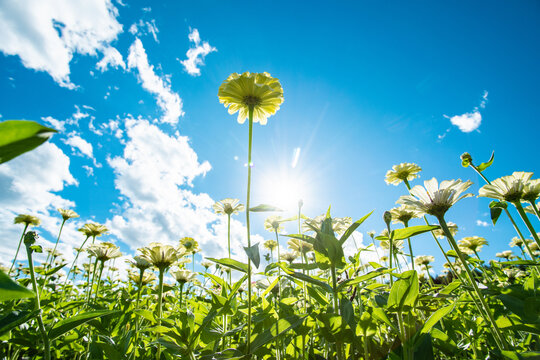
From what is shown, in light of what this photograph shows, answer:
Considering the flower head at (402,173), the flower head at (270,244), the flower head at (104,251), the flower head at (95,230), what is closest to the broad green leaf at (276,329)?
the flower head at (104,251)

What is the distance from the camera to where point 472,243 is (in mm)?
3357

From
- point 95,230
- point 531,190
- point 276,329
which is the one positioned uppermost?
point 95,230

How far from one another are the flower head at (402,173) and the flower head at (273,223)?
5.07 ft

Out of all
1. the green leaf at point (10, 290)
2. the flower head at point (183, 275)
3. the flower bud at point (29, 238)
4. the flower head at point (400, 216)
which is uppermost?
the flower head at point (400, 216)

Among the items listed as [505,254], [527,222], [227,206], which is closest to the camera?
[527,222]

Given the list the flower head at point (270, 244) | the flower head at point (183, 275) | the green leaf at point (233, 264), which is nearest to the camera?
the green leaf at point (233, 264)

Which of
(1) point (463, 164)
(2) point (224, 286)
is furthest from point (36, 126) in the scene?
(1) point (463, 164)

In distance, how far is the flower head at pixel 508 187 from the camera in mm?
1712

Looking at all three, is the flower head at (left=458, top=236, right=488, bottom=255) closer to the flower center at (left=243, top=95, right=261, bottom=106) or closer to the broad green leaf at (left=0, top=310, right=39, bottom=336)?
the flower center at (left=243, top=95, right=261, bottom=106)

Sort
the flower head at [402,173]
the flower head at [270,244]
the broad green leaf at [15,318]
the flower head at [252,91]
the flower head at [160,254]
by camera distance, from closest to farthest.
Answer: the broad green leaf at [15,318]
the flower head at [252,91]
the flower head at [160,254]
the flower head at [402,173]
the flower head at [270,244]

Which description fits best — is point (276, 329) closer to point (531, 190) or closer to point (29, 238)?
point (29, 238)

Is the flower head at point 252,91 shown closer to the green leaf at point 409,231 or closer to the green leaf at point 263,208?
the green leaf at point 263,208

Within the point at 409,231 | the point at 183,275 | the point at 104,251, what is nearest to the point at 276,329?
the point at 409,231

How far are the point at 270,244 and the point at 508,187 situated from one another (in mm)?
3060
